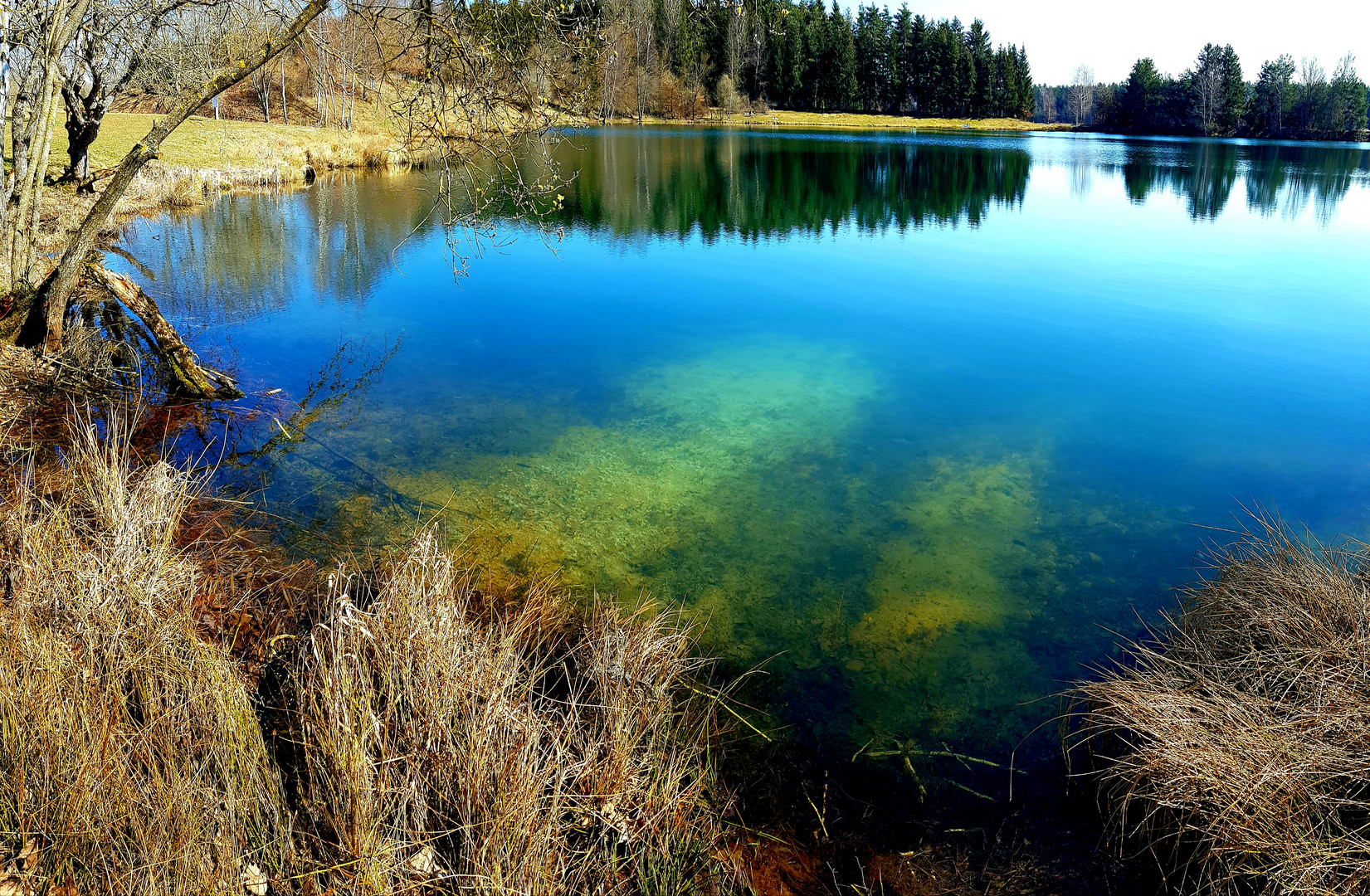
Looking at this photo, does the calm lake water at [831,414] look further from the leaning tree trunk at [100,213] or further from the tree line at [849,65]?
the tree line at [849,65]

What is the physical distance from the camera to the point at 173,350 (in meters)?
8.16

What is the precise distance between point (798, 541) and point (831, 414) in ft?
9.03

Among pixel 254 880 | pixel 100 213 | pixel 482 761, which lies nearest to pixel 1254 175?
pixel 100 213

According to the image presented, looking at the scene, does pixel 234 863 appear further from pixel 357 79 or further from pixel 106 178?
pixel 106 178

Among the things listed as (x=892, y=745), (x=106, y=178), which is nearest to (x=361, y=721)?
(x=892, y=745)

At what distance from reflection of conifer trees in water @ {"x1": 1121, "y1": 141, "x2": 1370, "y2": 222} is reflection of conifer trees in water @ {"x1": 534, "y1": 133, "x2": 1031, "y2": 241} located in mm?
4549

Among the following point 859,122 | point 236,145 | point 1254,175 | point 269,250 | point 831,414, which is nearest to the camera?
point 831,414

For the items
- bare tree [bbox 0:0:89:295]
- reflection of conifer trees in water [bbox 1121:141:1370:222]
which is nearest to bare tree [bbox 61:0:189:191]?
bare tree [bbox 0:0:89:295]

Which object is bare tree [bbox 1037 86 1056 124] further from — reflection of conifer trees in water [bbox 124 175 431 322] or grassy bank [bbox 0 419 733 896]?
grassy bank [bbox 0 419 733 896]

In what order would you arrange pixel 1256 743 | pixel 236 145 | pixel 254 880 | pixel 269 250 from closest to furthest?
pixel 254 880, pixel 1256 743, pixel 269 250, pixel 236 145

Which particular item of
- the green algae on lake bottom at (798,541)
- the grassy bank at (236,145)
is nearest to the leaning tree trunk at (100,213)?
the green algae on lake bottom at (798,541)

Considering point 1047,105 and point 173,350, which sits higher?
point 1047,105

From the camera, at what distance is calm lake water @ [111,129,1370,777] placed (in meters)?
5.38

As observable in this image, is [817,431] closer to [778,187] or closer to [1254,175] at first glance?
[778,187]
